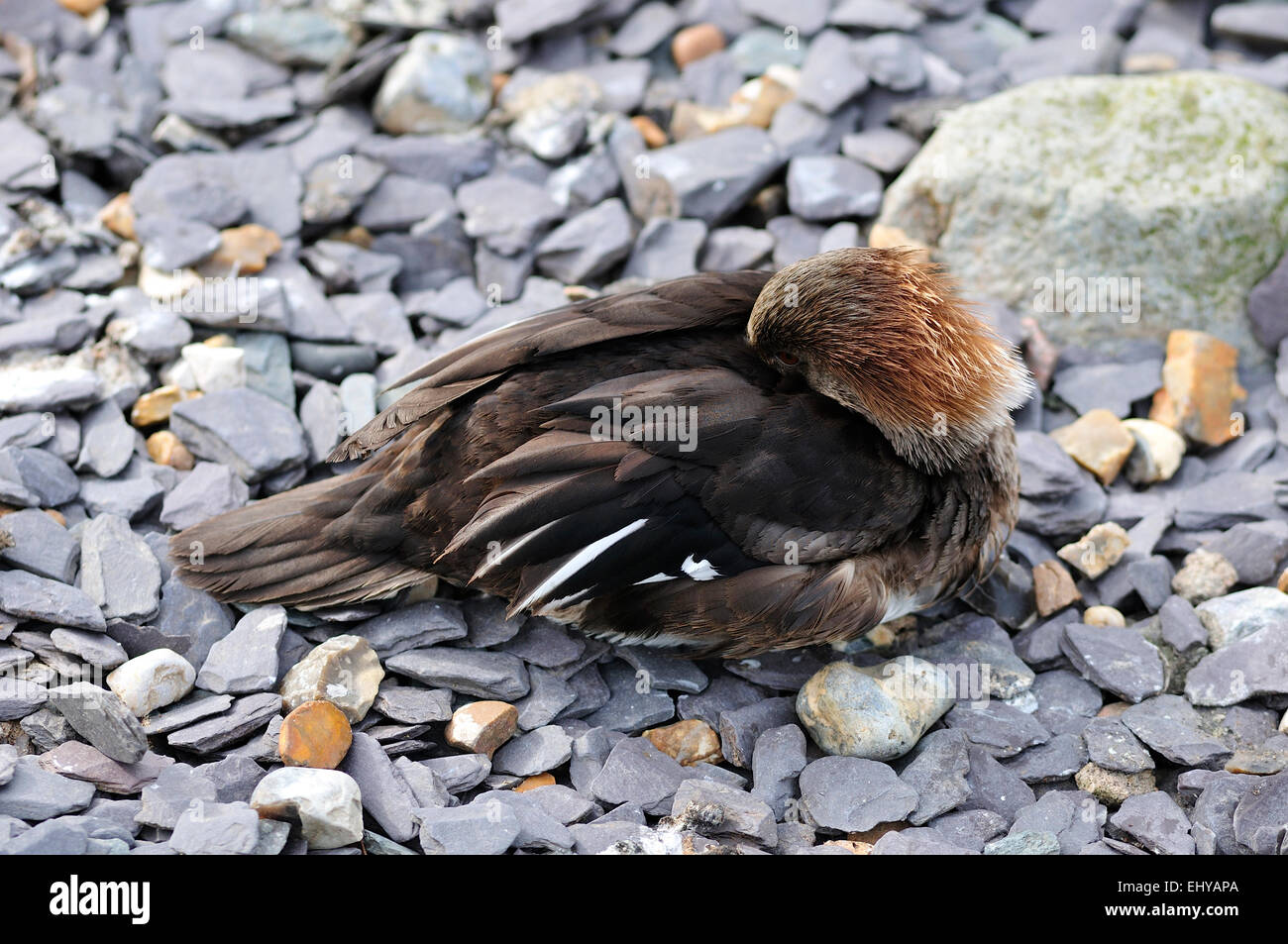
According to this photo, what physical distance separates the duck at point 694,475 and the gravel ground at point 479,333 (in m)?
0.23

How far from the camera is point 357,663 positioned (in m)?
3.79

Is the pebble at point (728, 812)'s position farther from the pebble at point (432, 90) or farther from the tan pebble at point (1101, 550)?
Answer: the pebble at point (432, 90)

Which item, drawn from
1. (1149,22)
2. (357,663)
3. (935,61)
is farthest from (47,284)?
(1149,22)

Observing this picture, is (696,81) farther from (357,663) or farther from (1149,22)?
(357,663)

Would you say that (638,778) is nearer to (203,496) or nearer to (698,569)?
(698,569)

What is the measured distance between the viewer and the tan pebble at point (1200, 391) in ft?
15.9

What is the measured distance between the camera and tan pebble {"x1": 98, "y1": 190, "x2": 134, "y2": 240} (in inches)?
207

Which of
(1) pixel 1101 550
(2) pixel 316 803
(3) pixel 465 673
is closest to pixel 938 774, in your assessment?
(1) pixel 1101 550

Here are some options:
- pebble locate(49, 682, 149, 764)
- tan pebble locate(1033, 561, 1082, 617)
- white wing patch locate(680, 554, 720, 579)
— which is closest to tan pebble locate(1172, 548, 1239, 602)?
tan pebble locate(1033, 561, 1082, 617)

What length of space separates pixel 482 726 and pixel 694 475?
0.98 meters

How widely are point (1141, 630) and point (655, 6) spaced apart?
13.3 ft

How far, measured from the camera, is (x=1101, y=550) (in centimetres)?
439

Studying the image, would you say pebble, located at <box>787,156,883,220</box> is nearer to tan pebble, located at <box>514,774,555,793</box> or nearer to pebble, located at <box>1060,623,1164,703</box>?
pebble, located at <box>1060,623,1164,703</box>

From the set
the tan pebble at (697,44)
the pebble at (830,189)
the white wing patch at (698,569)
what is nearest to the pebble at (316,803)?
the white wing patch at (698,569)
